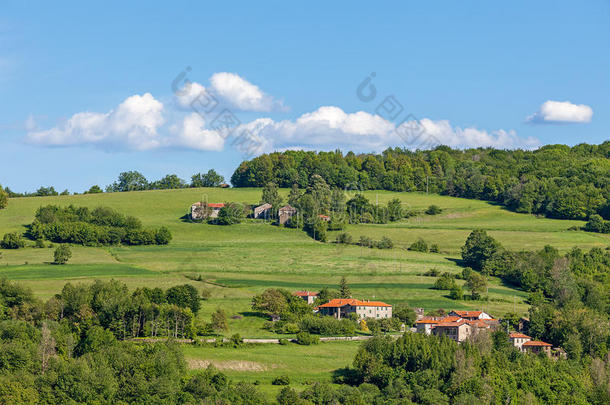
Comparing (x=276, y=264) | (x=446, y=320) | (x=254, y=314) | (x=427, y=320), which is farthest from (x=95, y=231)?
(x=446, y=320)

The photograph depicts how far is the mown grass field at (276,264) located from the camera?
9775cm

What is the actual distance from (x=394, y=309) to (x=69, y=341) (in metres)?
43.7

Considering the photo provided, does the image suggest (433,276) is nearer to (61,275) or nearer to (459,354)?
(459,354)

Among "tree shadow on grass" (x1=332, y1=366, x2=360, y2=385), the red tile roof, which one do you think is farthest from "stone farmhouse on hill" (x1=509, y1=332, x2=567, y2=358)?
the red tile roof

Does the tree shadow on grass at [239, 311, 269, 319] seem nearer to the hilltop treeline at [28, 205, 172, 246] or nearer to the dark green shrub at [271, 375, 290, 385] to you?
the dark green shrub at [271, 375, 290, 385]

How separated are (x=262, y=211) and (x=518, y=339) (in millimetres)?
85011

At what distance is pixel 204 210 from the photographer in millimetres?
177250

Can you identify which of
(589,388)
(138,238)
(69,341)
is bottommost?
(589,388)

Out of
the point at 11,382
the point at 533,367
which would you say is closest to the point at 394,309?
the point at 533,367

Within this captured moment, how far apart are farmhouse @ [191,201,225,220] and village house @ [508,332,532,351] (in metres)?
85.5

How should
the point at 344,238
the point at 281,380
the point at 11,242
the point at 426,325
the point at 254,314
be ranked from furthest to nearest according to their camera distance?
the point at 344,238
the point at 11,242
the point at 254,314
the point at 426,325
the point at 281,380

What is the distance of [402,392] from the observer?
82.0 m

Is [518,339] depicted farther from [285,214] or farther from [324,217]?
[285,214]

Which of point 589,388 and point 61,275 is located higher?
point 61,275
